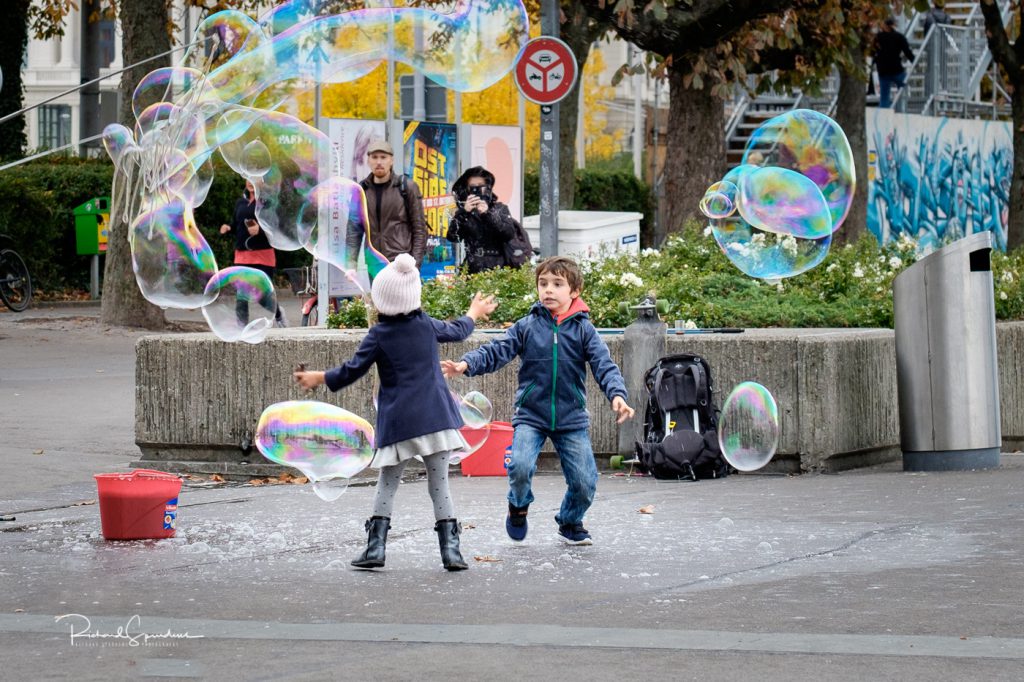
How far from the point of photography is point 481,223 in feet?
47.6

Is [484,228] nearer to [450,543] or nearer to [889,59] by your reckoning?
[450,543]

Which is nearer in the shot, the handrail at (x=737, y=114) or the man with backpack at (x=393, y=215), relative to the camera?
the man with backpack at (x=393, y=215)

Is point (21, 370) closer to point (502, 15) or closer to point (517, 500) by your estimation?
point (502, 15)

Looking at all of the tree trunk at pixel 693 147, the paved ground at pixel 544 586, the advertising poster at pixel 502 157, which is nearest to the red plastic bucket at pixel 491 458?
the paved ground at pixel 544 586

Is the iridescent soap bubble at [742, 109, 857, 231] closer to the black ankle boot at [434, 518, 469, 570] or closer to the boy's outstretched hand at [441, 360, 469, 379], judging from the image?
the boy's outstretched hand at [441, 360, 469, 379]

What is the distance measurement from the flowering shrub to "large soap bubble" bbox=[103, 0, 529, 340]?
5.49 feet

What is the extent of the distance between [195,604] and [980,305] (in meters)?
5.86

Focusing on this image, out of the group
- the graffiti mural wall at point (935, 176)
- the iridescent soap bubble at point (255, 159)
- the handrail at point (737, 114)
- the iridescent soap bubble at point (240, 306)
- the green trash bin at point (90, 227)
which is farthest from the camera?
the handrail at point (737, 114)

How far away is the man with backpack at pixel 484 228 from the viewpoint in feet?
47.4

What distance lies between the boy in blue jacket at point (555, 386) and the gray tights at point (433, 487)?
1.45 feet

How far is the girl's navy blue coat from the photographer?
7414mm

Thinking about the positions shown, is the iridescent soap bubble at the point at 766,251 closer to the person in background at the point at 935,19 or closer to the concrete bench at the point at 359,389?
the concrete bench at the point at 359,389

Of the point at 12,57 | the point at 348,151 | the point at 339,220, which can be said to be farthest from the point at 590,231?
the point at 12,57

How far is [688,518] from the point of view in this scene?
8.70 meters
